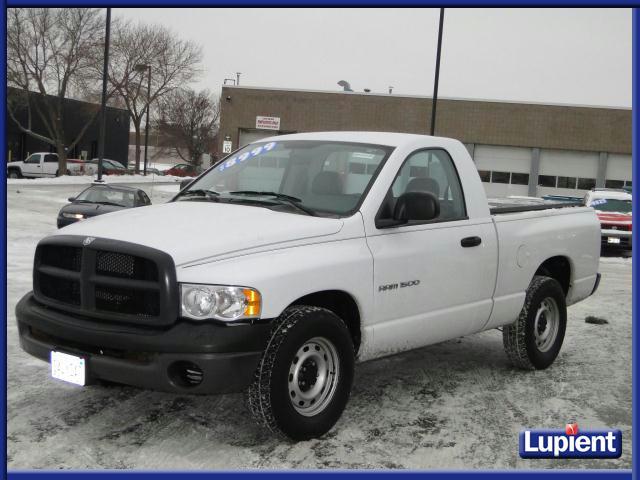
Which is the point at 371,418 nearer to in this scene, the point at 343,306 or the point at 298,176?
the point at 343,306

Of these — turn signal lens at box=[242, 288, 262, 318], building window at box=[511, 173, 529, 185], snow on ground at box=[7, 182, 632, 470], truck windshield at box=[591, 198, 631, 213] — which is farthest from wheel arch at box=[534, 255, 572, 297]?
building window at box=[511, 173, 529, 185]

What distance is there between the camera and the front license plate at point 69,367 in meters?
4.48

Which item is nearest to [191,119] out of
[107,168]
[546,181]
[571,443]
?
[107,168]

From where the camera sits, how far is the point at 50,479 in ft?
10.4

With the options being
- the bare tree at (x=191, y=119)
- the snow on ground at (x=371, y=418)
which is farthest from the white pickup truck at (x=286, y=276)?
the bare tree at (x=191, y=119)

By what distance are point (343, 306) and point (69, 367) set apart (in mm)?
1695

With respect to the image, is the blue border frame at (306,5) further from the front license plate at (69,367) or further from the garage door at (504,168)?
→ the garage door at (504,168)

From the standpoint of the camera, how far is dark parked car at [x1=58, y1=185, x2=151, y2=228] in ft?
57.2

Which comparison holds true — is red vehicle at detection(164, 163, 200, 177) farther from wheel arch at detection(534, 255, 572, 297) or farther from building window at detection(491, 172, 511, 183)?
wheel arch at detection(534, 255, 572, 297)

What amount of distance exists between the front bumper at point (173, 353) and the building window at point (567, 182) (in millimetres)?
39854

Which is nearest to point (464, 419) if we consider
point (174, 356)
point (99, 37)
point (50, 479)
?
point (174, 356)

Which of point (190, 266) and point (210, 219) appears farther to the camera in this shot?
point (210, 219)

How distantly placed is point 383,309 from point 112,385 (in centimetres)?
204

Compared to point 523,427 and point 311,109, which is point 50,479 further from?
point 311,109
